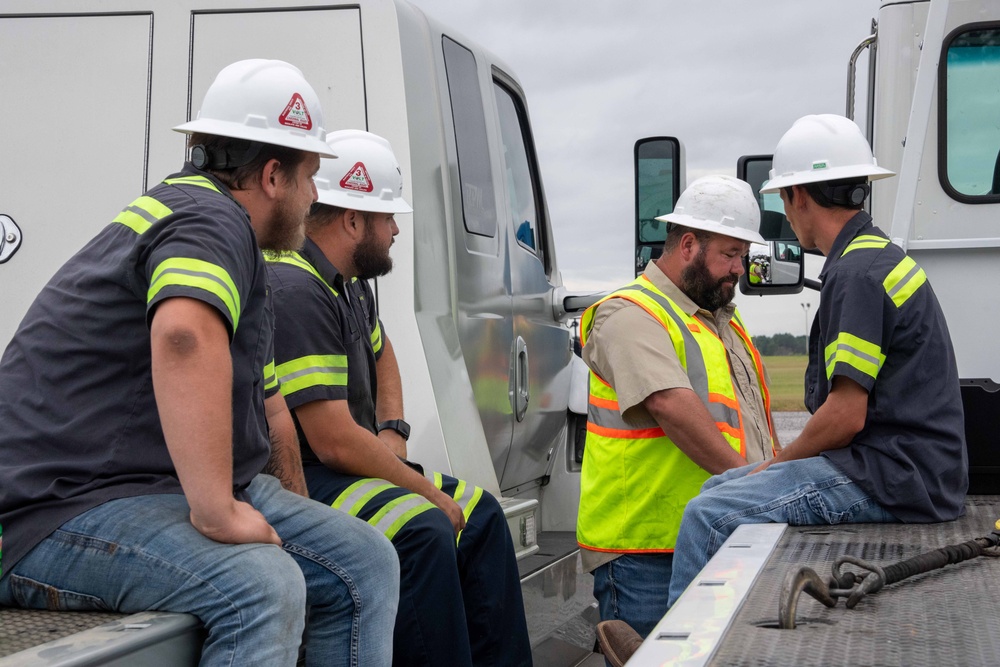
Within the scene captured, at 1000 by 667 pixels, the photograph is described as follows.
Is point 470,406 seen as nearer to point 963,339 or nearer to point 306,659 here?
point 306,659

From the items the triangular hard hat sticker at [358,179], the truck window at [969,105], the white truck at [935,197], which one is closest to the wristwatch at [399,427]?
the triangular hard hat sticker at [358,179]

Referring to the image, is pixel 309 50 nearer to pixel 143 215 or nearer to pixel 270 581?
pixel 143 215

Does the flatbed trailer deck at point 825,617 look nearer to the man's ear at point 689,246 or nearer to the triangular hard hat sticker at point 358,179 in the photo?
the triangular hard hat sticker at point 358,179

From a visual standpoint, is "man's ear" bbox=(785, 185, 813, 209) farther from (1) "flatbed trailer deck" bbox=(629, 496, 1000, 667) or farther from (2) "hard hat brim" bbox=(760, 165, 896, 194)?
(1) "flatbed trailer deck" bbox=(629, 496, 1000, 667)

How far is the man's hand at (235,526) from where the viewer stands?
2.15 metres

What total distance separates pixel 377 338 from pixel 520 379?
1192 mm

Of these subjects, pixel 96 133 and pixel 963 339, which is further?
pixel 963 339

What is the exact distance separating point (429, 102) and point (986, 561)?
2.18 meters

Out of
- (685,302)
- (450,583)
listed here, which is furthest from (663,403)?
(450,583)

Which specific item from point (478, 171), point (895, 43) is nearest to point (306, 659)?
point (478, 171)

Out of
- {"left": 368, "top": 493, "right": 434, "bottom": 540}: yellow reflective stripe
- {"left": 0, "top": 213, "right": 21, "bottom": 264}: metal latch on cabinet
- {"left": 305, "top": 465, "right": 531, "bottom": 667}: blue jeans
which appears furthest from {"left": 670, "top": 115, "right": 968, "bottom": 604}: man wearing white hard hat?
{"left": 0, "top": 213, "right": 21, "bottom": 264}: metal latch on cabinet

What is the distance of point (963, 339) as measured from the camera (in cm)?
376

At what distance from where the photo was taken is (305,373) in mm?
3168

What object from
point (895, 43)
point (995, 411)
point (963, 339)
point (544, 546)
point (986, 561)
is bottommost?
point (544, 546)
